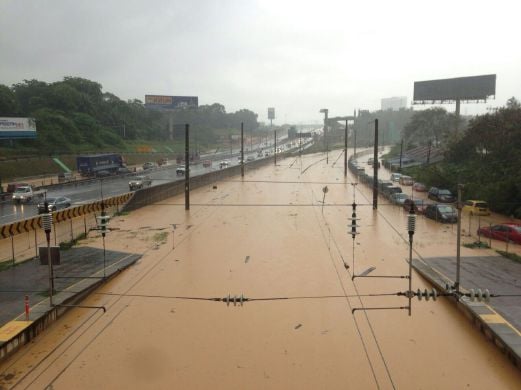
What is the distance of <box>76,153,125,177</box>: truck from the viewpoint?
59188mm

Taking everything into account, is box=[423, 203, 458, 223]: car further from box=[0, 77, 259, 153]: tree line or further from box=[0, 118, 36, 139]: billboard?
box=[0, 77, 259, 153]: tree line

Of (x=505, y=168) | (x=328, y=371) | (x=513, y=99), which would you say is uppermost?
(x=513, y=99)

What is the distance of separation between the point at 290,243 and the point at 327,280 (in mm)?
7090

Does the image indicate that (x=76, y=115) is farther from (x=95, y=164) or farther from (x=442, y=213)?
(x=442, y=213)

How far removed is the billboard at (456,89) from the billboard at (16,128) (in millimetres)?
70231

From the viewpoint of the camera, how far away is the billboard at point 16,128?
56094mm

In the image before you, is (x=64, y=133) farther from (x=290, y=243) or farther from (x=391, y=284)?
(x=391, y=284)

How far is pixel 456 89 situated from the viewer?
289 feet

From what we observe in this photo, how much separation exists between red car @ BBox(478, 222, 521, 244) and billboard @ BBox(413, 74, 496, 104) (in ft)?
229

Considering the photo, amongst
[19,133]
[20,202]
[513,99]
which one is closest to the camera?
[20,202]

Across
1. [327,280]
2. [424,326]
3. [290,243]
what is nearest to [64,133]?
[290,243]

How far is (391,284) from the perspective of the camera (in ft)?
57.1

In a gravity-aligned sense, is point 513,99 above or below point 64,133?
above

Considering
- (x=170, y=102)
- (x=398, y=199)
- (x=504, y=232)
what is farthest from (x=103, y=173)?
(x=170, y=102)
